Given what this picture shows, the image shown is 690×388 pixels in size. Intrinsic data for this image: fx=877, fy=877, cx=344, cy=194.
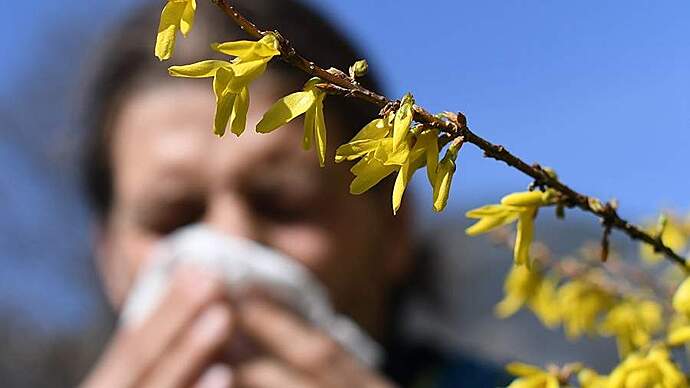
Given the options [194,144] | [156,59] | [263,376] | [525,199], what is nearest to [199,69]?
[525,199]

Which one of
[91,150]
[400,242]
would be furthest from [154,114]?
[400,242]

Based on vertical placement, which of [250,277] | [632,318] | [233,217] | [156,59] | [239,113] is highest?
[156,59]

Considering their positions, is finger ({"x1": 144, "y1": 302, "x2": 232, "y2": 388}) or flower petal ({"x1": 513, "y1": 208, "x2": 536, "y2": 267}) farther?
finger ({"x1": 144, "y1": 302, "x2": 232, "y2": 388})

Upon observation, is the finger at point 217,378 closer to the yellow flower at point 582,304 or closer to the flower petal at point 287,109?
the yellow flower at point 582,304

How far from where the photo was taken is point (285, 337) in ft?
3.77

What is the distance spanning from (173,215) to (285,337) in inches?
16.2

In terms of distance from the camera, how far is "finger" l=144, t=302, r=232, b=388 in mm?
1101

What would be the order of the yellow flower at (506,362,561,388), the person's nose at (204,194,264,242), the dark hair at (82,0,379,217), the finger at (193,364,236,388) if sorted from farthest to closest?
the dark hair at (82,0,379,217) → the person's nose at (204,194,264,242) → the finger at (193,364,236,388) → the yellow flower at (506,362,561,388)

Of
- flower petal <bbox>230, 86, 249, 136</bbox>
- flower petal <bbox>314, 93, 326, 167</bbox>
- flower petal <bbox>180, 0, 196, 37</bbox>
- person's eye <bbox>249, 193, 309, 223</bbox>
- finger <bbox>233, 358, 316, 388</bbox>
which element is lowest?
flower petal <bbox>230, 86, 249, 136</bbox>

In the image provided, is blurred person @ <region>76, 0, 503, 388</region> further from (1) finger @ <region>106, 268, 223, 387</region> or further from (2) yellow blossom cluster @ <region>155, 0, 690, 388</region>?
(2) yellow blossom cluster @ <region>155, 0, 690, 388</region>

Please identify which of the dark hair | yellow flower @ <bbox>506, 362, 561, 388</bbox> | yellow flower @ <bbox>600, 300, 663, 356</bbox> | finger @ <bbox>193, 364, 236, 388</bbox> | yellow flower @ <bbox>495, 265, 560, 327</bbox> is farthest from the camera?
the dark hair

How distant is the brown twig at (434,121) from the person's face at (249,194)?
103 cm

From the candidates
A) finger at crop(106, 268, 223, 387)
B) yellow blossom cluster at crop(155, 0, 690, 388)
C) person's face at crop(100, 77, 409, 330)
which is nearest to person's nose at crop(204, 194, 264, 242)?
person's face at crop(100, 77, 409, 330)

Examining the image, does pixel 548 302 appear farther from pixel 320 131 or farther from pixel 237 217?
pixel 237 217
